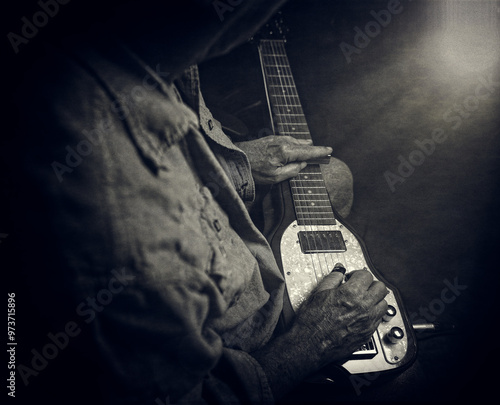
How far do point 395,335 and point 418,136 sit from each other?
3.60 feet

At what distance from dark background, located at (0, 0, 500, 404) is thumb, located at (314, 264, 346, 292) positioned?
0.32m

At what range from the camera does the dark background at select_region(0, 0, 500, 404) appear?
1.28 metres

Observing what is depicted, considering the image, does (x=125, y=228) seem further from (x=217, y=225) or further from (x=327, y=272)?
(x=327, y=272)

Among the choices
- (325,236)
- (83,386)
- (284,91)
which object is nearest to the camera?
(83,386)

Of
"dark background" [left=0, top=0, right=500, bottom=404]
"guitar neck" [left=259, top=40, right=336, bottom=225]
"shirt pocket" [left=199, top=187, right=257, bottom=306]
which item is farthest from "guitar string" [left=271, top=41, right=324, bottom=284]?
"shirt pocket" [left=199, top=187, right=257, bottom=306]

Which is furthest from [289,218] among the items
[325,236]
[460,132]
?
[460,132]

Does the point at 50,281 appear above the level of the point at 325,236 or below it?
above

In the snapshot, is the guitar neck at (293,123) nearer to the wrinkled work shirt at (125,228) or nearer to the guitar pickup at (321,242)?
the guitar pickup at (321,242)

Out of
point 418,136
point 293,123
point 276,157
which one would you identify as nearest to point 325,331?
point 276,157

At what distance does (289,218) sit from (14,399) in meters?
0.85

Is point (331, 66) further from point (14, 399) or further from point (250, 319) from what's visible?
point (14, 399)

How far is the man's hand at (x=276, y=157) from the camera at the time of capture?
112 cm

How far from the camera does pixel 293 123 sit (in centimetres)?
131

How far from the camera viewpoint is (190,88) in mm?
660
